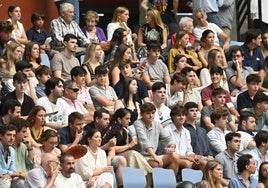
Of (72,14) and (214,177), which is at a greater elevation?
(72,14)

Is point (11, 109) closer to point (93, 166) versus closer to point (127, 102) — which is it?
point (93, 166)

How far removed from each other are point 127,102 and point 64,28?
8.52ft

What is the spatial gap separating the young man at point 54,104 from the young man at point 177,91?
1.93 meters

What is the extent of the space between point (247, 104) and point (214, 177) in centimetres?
285

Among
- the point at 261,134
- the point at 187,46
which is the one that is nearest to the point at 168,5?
the point at 187,46

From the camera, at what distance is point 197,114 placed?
1828cm

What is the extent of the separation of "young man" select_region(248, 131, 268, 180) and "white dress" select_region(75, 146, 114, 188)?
2.38 m

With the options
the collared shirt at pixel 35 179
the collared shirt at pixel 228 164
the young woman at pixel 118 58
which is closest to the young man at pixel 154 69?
the young woman at pixel 118 58

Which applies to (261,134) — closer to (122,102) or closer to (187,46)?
(122,102)

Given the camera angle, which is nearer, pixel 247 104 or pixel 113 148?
pixel 113 148

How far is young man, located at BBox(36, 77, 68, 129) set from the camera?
57.0 feet

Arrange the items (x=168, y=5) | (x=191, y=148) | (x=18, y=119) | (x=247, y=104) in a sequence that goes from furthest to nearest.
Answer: (x=168, y=5) < (x=247, y=104) < (x=191, y=148) < (x=18, y=119)

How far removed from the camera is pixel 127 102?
714 inches

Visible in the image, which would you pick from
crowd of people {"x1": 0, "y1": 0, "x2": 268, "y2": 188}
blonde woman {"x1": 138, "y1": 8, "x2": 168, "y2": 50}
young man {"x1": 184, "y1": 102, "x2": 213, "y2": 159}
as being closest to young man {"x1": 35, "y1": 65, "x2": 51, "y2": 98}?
crowd of people {"x1": 0, "y1": 0, "x2": 268, "y2": 188}
